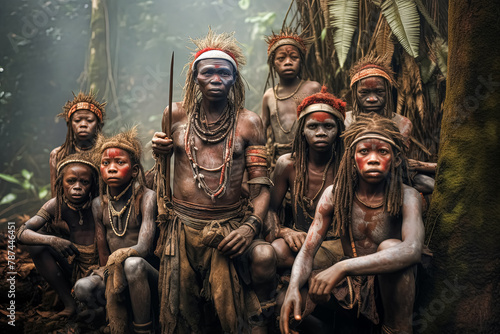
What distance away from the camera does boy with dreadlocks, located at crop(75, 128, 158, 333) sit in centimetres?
390

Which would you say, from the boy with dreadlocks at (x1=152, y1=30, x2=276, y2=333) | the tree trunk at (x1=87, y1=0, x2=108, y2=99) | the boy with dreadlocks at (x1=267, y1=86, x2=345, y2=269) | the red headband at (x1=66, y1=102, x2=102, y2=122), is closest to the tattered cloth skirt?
the boy with dreadlocks at (x1=152, y1=30, x2=276, y2=333)

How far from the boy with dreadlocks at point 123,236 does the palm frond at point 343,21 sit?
2498 millimetres

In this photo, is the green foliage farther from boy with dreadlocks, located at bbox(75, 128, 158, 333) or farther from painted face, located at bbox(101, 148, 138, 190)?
painted face, located at bbox(101, 148, 138, 190)

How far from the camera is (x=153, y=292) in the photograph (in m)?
4.18

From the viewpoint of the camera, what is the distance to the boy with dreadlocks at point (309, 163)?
436 centimetres

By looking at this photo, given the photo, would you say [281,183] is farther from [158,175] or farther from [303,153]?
[158,175]

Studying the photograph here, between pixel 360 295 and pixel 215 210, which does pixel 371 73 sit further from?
pixel 360 295

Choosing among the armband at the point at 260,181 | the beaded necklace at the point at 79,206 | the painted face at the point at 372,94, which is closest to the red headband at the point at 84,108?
the beaded necklace at the point at 79,206

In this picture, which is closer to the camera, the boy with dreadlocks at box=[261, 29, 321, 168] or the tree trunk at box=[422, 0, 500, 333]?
the tree trunk at box=[422, 0, 500, 333]

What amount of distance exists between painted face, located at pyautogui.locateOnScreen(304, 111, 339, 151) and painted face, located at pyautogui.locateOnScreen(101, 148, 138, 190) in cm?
155

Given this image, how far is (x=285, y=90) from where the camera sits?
5.85 m

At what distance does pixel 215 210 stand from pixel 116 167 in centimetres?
93

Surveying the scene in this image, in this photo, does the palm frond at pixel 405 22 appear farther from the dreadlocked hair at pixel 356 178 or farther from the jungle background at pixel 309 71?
the dreadlocked hair at pixel 356 178

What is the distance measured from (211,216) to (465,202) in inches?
75.7
